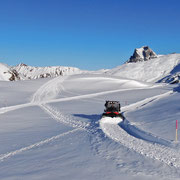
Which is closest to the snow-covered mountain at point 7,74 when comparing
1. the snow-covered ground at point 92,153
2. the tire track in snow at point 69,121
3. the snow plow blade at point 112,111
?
the tire track in snow at point 69,121

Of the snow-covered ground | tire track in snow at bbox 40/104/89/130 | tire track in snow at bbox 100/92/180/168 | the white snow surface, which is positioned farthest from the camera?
the white snow surface

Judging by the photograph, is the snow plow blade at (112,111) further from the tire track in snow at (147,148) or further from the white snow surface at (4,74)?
the white snow surface at (4,74)

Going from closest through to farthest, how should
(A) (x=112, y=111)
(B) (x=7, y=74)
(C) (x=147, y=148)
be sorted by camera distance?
(C) (x=147, y=148) < (A) (x=112, y=111) < (B) (x=7, y=74)

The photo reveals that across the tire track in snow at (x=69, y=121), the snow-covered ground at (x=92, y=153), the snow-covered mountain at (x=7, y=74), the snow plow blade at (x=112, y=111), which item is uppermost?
the snow-covered mountain at (x=7, y=74)

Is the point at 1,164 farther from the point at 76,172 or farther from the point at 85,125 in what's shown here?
the point at 85,125

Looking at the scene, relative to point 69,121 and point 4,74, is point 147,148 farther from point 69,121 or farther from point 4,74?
point 4,74

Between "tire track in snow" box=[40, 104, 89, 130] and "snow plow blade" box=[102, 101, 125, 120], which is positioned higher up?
"snow plow blade" box=[102, 101, 125, 120]

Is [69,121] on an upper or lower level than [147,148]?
upper

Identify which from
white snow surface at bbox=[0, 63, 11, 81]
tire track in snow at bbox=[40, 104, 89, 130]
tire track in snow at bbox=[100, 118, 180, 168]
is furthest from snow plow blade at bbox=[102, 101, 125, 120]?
white snow surface at bbox=[0, 63, 11, 81]

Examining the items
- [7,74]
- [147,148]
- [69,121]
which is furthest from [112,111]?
[7,74]

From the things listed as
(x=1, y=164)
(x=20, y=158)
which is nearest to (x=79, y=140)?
(x=20, y=158)

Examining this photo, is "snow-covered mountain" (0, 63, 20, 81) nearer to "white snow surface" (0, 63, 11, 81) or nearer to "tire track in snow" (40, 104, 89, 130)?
"white snow surface" (0, 63, 11, 81)

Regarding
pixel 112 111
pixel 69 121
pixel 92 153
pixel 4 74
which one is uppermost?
pixel 4 74

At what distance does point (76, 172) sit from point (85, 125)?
9431 millimetres
